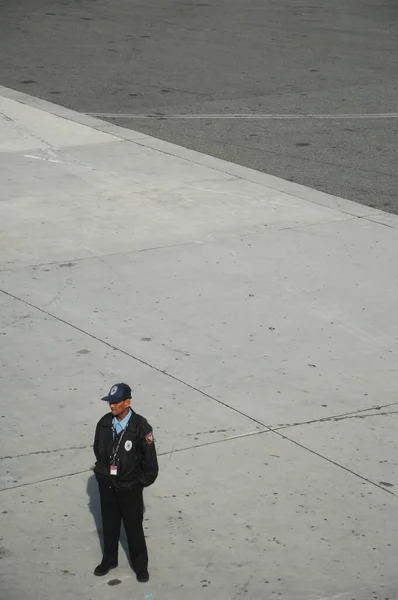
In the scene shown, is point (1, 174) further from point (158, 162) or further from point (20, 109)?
point (20, 109)

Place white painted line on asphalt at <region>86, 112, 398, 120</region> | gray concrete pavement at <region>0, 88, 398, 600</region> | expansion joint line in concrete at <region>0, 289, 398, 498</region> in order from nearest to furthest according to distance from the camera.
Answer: gray concrete pavement at <region>0, 88, 398, 600</region>
expansion joint line in concrete at <region>0, 289, 398, 498</region>
white painted line on asphalt at <region>86, 112, 398, 120</region>

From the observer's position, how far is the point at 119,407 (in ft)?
21.7

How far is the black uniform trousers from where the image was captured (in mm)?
6672

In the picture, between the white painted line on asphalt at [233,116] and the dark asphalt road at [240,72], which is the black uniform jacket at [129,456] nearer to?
the dark asphalt road at [240,72]

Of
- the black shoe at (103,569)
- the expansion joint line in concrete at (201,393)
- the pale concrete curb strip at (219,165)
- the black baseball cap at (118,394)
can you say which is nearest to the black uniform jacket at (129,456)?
the black baseball cap at (118,394)

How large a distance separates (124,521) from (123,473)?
341 mm

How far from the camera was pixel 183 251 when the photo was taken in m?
12.5

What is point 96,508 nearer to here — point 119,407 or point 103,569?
point 103,569

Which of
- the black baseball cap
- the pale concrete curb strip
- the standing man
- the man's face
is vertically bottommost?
the pale concrete curb strip

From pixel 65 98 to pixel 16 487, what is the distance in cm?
1368

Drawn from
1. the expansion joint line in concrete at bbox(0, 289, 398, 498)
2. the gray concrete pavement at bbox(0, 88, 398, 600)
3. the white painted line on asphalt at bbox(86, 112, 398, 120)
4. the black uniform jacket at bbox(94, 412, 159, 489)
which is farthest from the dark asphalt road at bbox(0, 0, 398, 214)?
the black uniform jacket at bbox(94, 412, 159, 489)

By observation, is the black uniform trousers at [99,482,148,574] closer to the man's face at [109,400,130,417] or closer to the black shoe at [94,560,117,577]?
the black shoe at [94,560,117,577]

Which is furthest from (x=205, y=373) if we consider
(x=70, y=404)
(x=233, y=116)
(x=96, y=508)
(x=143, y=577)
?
(x=233, y=116)

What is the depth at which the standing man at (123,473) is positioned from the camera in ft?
21.7
